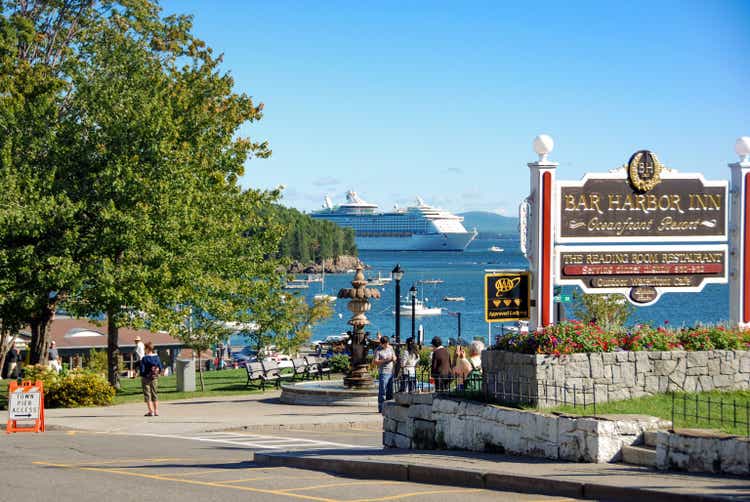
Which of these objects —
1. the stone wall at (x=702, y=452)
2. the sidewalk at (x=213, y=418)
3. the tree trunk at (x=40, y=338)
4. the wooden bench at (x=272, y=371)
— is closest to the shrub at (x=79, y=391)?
the sidewalk at (x=213, y=418)

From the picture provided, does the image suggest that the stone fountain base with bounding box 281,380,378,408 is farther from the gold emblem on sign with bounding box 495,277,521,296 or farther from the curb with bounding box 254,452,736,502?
the curb with bounding box 254,452,736,502

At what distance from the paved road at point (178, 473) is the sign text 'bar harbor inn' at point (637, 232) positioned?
4.60 metres

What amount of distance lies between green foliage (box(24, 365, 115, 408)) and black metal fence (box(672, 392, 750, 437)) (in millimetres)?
14568

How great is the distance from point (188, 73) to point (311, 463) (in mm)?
21374

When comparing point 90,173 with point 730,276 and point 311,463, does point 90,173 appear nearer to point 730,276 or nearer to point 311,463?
point 311,463

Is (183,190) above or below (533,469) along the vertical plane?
above

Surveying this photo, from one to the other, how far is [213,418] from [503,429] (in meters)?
9.28

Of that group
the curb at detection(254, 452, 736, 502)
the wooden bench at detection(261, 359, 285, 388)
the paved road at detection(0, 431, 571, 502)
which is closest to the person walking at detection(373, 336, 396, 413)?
the paved road at detection(0, 431, 571, 502)

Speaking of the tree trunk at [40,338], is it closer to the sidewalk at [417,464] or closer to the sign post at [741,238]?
the sidewalk at [417,464]

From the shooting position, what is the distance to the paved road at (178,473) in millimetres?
10883

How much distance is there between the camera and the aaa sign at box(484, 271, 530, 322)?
1523 cm

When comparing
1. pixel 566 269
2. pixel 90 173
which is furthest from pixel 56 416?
pixel 566 269

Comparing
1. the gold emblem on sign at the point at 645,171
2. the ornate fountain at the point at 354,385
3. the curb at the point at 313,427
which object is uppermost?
the gold emblem on sign at the point at 645,171

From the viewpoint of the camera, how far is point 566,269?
1556 centimetres
